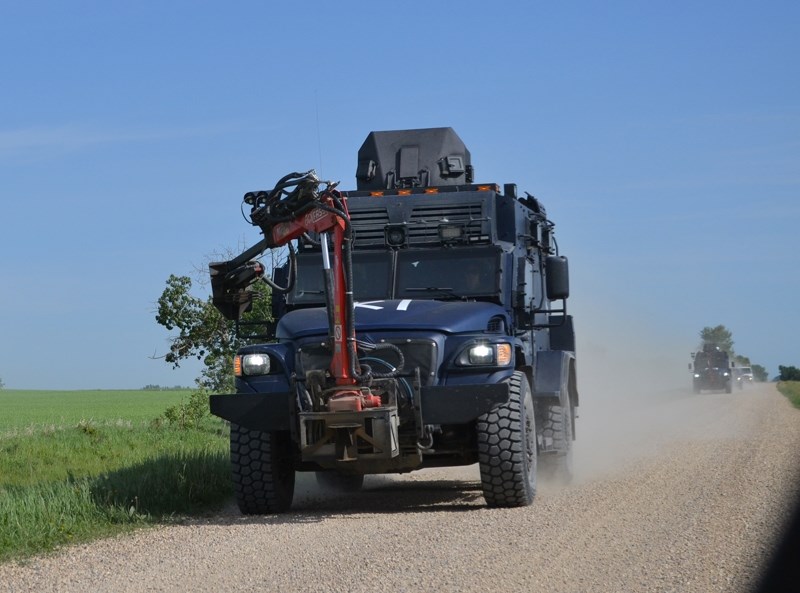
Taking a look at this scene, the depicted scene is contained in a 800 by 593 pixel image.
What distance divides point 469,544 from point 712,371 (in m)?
55.8

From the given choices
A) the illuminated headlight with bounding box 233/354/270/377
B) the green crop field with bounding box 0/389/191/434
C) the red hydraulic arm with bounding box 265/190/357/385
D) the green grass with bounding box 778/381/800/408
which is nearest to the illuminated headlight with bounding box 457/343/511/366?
the red hydraulic arm with bounding box 265/190/357/385

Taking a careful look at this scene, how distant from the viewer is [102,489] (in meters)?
11.4

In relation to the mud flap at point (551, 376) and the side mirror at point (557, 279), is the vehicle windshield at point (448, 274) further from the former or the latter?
the mud flap at point (551, 376)

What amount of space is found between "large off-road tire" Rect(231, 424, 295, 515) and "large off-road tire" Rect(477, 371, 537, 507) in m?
1.86

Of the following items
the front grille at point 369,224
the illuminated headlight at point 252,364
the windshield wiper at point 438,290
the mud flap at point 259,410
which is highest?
the front grille at point 369,224

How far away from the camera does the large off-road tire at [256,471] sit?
11094 mm

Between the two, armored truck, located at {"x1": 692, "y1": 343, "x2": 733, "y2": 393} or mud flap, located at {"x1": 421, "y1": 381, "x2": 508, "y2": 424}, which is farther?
armored truck, located at {"x1": 692, "y1": 343, "x2": 733, "y2": 393}

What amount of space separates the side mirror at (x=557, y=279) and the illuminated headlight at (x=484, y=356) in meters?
2.03

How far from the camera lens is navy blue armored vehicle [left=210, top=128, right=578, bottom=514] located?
10398mm

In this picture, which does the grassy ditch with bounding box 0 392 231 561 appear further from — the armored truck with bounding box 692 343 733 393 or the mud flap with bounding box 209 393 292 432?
the armored truck with bounding box 692 343 733 393

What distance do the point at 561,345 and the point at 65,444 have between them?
1093 centimetres

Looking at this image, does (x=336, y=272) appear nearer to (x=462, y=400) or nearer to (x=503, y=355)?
(x=462, y=400)

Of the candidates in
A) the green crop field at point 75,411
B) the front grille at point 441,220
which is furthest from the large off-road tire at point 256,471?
the green crop field at point 75,411

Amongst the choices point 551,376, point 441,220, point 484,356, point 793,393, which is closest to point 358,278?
Answer: point 441,220
